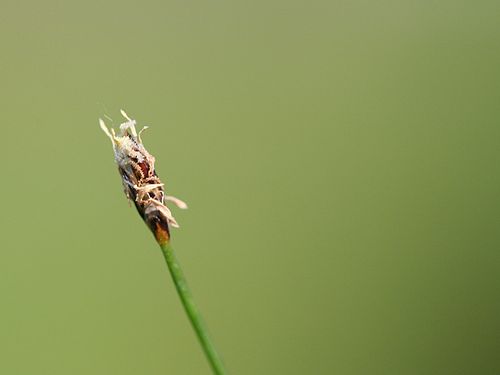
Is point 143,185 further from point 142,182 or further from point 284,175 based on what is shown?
point 284,175

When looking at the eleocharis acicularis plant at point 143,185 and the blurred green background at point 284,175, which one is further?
the blurred green background at point 284,175

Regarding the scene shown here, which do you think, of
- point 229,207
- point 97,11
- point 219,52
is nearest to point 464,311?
point 229,207

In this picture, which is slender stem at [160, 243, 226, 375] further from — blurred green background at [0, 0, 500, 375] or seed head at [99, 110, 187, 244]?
blurred green background at [0, 0, 500, 375]

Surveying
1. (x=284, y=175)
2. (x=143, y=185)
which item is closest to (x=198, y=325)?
(x=143, y=185)

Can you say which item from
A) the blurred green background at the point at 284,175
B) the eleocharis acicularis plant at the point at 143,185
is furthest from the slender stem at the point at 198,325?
the blurred green background at the point at 284,175

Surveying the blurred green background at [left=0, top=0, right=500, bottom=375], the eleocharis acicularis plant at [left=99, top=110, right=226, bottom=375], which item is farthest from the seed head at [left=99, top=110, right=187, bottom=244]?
the blurred green background at [left=0, top=0, right=500, bottom=375]

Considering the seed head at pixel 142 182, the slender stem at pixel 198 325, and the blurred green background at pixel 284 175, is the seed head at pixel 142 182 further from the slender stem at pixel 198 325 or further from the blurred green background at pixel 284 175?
the blurred green background at pixel 284 175
